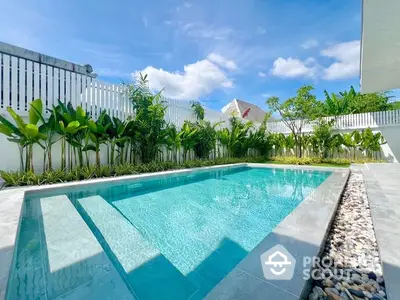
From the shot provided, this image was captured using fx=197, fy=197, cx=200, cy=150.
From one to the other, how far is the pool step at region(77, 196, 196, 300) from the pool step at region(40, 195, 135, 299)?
0.20 m

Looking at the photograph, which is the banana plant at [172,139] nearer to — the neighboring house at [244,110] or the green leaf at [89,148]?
the green leaf at [89,148]

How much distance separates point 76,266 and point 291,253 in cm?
189

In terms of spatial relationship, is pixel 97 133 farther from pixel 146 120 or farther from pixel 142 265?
pixel 142 265

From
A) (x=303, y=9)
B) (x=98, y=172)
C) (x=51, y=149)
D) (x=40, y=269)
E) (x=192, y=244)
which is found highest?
(x=303, y=9)

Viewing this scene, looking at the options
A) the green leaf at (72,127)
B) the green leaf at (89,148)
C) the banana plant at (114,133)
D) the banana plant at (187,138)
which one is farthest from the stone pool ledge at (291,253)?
the banana plant at (187,138)

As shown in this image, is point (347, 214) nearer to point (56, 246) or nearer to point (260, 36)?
point (56, 246)

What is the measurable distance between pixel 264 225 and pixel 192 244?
123 cm

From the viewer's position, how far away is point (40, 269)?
5.63ft

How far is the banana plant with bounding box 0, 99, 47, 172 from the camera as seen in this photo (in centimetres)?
499

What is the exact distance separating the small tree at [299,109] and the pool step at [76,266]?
13528 mm

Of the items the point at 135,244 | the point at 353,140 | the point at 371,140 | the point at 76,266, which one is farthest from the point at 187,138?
the point at 371,140

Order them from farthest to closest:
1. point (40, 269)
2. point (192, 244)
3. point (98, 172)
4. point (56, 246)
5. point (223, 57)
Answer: point (223, 57) < point (98, 172) < point (192, 244) < point (56, 246) < point (40, 269)

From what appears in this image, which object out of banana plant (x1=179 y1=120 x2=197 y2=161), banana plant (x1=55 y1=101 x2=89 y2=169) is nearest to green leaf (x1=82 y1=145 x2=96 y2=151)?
banana plant (x1=55 y1=101 x2=89 y2=169)

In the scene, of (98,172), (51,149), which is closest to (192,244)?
(98,172)
